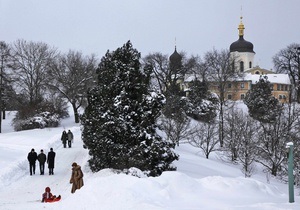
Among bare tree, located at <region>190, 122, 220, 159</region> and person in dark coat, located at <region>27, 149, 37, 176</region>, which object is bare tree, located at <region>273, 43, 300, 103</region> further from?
person in dark coat, located at <region>27, 149, 37, 176</region>

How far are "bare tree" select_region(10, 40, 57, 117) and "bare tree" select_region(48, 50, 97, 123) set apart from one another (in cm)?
119

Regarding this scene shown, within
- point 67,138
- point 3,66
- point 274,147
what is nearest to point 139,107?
point 67,138

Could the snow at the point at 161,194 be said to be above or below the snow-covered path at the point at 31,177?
above

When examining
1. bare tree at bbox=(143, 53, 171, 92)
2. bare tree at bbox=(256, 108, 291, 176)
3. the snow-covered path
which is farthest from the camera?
bare tree at bbox=(143, 53, 171, 92)

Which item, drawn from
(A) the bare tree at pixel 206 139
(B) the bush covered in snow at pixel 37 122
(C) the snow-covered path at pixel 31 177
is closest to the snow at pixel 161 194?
(C) the snow-covered path at pixel 31 177

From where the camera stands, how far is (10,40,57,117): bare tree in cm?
5316

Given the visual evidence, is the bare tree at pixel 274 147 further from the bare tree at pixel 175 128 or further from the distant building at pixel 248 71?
the distant building at pixel 248 71

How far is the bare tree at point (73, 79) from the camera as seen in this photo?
53972mm

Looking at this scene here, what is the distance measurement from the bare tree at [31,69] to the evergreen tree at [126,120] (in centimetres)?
3231

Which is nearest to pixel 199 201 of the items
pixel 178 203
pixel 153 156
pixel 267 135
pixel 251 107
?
pixel 178 203

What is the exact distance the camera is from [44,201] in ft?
44.6

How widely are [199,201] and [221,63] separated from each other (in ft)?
157

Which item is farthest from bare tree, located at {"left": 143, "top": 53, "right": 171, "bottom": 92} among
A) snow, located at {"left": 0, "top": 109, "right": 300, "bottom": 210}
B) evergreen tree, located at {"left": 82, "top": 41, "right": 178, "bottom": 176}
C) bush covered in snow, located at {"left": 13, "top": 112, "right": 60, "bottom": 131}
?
snow, located at {"left": 0, "top": 109, "right": 300, "bottom": 210}

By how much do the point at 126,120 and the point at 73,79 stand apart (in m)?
36.1
